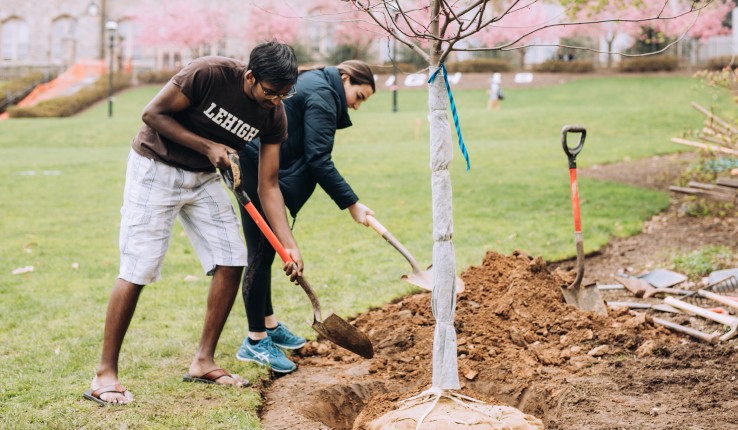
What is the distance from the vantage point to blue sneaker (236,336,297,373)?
4.55 meters

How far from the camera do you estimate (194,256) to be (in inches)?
308

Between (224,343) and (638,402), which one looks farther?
(224,343)

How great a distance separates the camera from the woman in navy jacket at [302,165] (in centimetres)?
434

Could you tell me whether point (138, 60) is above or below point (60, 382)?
above

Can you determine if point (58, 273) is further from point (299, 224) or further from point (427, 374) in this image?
point (427, 374)

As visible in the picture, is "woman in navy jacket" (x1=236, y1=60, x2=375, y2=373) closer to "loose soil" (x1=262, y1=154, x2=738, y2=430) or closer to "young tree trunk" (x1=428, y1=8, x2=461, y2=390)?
"loose soil" (x1=262, y1=154, x2=738, y2=430)

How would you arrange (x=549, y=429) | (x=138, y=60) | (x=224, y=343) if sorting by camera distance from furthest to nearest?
(x=138, y=60) < (x=224, y=343) < (x=549, y=429)

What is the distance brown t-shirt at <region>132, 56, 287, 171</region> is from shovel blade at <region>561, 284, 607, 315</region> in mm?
2237

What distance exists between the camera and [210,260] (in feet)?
13.7

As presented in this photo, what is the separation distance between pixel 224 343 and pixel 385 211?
517 centimetres

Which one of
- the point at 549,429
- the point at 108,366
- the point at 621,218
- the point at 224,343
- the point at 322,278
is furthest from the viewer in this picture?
the point at 621,218

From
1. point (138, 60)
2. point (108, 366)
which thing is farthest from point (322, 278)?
point (138, 60)

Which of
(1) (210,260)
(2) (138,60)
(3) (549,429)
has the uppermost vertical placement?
(2) (138,60)

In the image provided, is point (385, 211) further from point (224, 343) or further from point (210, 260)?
point (210, 260)
